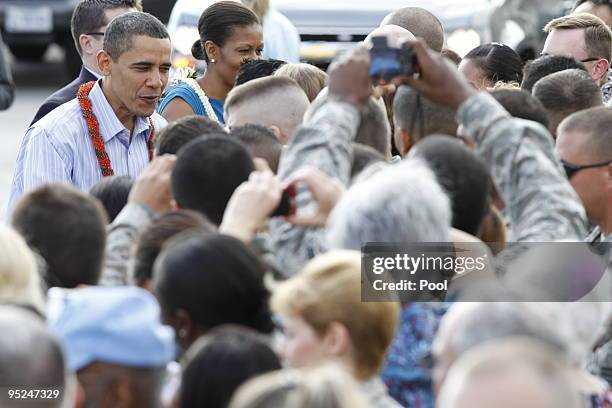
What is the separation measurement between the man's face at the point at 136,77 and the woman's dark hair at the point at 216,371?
12.3ft

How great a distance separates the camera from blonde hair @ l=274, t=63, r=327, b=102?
7.43 metres

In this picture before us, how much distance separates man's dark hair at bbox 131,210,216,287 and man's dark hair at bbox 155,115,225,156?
123cm

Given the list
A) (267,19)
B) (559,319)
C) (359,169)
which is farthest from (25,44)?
(559,319)

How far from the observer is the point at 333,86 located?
481cm

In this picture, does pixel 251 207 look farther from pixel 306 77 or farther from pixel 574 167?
pixel 306 77

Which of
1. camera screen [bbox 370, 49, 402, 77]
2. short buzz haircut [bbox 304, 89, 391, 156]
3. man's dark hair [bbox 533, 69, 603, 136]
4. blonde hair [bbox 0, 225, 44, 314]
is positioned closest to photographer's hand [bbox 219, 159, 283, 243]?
camera screen [bbox 370, 49, 402, 77]

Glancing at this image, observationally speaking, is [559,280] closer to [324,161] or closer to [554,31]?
[324,161]

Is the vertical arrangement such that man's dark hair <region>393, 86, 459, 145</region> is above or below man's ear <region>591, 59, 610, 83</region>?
above

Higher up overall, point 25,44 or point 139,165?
point 139,165

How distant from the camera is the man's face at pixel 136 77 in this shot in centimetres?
717

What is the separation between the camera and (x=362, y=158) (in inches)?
194

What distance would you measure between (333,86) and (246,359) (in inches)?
59.8

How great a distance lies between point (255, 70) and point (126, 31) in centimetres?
86

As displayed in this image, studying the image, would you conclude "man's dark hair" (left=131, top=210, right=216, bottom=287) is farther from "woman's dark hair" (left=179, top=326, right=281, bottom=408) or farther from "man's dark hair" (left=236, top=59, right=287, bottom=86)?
"man's dark hair" (left=236, top=59, right=287, bottom=86)
